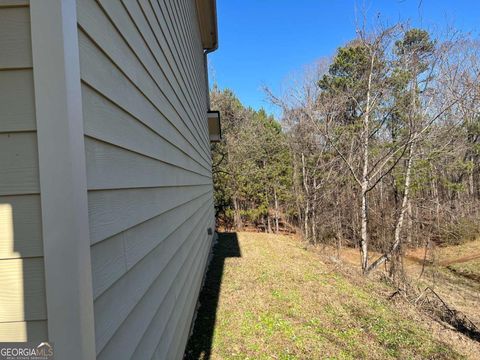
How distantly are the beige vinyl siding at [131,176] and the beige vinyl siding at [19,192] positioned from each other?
18 cm

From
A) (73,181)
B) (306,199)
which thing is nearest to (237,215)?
(306,199)

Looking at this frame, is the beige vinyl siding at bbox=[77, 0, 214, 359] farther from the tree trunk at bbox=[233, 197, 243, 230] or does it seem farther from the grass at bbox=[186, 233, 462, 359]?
the tree trunk at bbox=[233, 197, 243, 230]

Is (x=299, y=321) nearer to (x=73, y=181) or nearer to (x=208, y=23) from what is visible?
(x=73, y=181)

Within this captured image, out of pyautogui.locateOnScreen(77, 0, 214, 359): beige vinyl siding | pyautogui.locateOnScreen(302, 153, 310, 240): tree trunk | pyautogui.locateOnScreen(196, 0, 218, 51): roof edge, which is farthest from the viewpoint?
pyautogui.locateOnScreen(302, 153, 310, 240): tree trunk

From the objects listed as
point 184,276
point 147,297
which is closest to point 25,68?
point 147,297

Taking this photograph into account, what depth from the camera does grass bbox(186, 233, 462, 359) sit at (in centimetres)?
365

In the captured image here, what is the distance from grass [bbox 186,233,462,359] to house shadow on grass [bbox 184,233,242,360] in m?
0.01

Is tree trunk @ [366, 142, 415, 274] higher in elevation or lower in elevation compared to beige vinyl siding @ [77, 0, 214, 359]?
lower

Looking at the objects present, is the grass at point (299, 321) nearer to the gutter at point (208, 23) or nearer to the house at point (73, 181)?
the house at point (73, 181)

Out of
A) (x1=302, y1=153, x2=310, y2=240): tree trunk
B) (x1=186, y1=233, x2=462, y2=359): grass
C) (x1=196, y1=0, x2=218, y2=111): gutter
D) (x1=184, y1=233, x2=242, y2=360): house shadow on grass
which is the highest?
(x1=196, y1=0, x2=218, y2=111): gutter

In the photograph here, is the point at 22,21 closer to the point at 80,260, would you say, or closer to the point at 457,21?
the point at 80,260

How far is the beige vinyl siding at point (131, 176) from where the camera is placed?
1.11 meters

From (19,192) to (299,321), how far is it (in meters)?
4.23

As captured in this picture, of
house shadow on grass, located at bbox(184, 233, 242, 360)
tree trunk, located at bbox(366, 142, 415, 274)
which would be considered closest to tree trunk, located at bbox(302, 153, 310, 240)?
tree trunk, located at bbox(366, 142, 415, 274)
